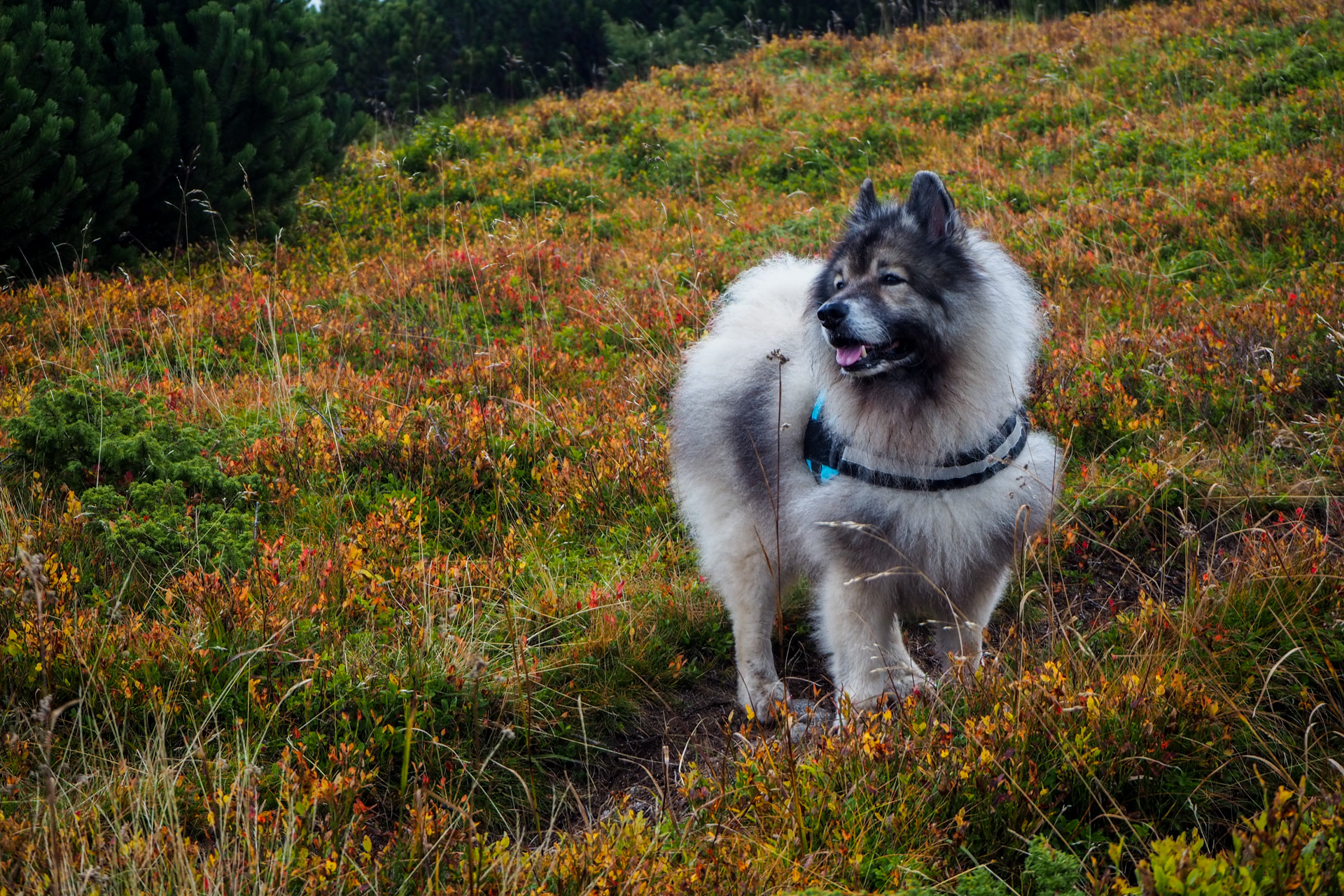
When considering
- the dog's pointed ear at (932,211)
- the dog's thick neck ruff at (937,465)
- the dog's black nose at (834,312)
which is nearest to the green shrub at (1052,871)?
the dog's thick neck ruff at (937,465)

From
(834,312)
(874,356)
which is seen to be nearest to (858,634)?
(874,356)

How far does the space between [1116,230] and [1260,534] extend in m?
4.31

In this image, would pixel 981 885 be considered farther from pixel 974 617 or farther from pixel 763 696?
pixel 763 696

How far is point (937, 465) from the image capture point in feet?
10.4

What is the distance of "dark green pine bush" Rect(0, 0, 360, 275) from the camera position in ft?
22.5

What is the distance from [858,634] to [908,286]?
4.19ft

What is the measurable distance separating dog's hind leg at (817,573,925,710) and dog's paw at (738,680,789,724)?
32 cm

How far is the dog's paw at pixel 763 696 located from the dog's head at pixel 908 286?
1.33 meters

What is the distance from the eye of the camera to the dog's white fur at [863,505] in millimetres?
3154

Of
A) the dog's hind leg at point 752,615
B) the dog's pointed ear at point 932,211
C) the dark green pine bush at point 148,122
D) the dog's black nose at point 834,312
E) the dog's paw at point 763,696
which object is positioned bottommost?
the dog's paw at point 763,696

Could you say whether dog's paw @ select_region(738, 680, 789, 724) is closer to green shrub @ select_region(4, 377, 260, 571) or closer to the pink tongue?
the pink tongue

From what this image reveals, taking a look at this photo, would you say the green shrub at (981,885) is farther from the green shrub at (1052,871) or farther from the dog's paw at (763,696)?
the dog's paw at (763,696)

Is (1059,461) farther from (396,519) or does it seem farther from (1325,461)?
(396,519)

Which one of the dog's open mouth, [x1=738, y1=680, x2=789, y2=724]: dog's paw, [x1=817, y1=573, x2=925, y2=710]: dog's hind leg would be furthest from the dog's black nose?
[x1=738, y1=680, x2=789, y2=724]: dog's paw
